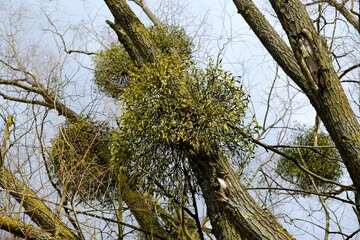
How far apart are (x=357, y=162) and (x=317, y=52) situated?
43cm

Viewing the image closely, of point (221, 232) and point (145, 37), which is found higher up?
point (145, 37)

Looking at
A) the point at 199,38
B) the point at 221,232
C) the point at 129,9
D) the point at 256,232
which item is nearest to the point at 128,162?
the point at 221,232

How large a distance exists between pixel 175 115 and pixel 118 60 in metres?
2.02

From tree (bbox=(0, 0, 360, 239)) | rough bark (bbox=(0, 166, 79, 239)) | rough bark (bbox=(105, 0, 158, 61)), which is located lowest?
rough bark (bbox=(0, 166, 79, 239))

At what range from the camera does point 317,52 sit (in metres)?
1.66

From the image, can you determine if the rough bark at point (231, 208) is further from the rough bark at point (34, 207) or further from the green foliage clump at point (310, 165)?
the green foliage clump at point (310, 165)

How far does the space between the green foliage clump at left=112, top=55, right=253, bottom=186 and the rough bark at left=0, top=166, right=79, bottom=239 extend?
0.65 metres

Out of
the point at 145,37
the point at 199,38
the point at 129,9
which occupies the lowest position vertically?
the point at 145,37

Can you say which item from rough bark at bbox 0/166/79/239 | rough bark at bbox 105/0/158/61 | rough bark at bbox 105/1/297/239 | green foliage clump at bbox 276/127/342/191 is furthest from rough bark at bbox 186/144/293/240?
green foliage clump at bbox 276/127/342/191

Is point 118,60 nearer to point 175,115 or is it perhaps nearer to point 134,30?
point 134,30

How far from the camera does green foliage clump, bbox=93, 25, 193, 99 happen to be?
13.6 feet

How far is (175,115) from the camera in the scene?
7.59 feet

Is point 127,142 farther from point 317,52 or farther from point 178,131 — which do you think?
point 317,52

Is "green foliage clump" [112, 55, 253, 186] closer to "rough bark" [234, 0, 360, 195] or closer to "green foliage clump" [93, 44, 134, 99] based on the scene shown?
"rough bark" [234, 0, 360, 195]
